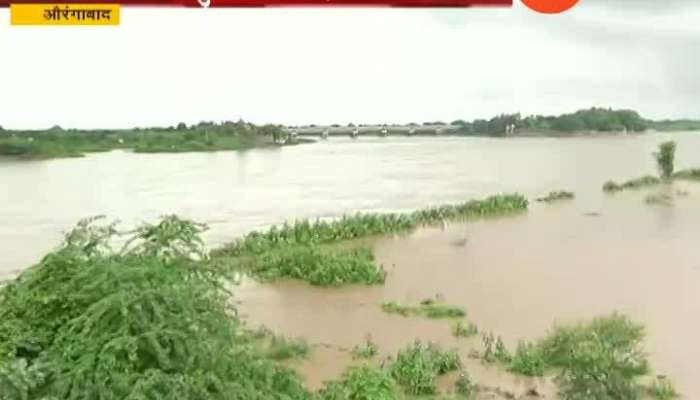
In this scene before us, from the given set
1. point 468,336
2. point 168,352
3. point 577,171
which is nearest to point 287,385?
point 168,352

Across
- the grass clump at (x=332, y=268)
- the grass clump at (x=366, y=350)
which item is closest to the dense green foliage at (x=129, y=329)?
the grass clump at (x=366, y=350)

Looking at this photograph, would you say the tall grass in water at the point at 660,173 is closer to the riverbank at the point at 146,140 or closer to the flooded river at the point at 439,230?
the flooded river at the point at 439,230

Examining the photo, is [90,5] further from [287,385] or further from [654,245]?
[654,245]

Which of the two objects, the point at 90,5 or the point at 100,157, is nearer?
the point at 90,5

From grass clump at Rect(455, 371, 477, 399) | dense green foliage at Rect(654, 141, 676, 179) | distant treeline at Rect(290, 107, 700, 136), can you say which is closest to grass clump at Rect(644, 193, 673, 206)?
dense green foliage at Rect(654, 141, 676, 179)

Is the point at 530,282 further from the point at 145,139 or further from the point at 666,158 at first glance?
the point at 145,139

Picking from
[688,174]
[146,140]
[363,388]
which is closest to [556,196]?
[688,174]
